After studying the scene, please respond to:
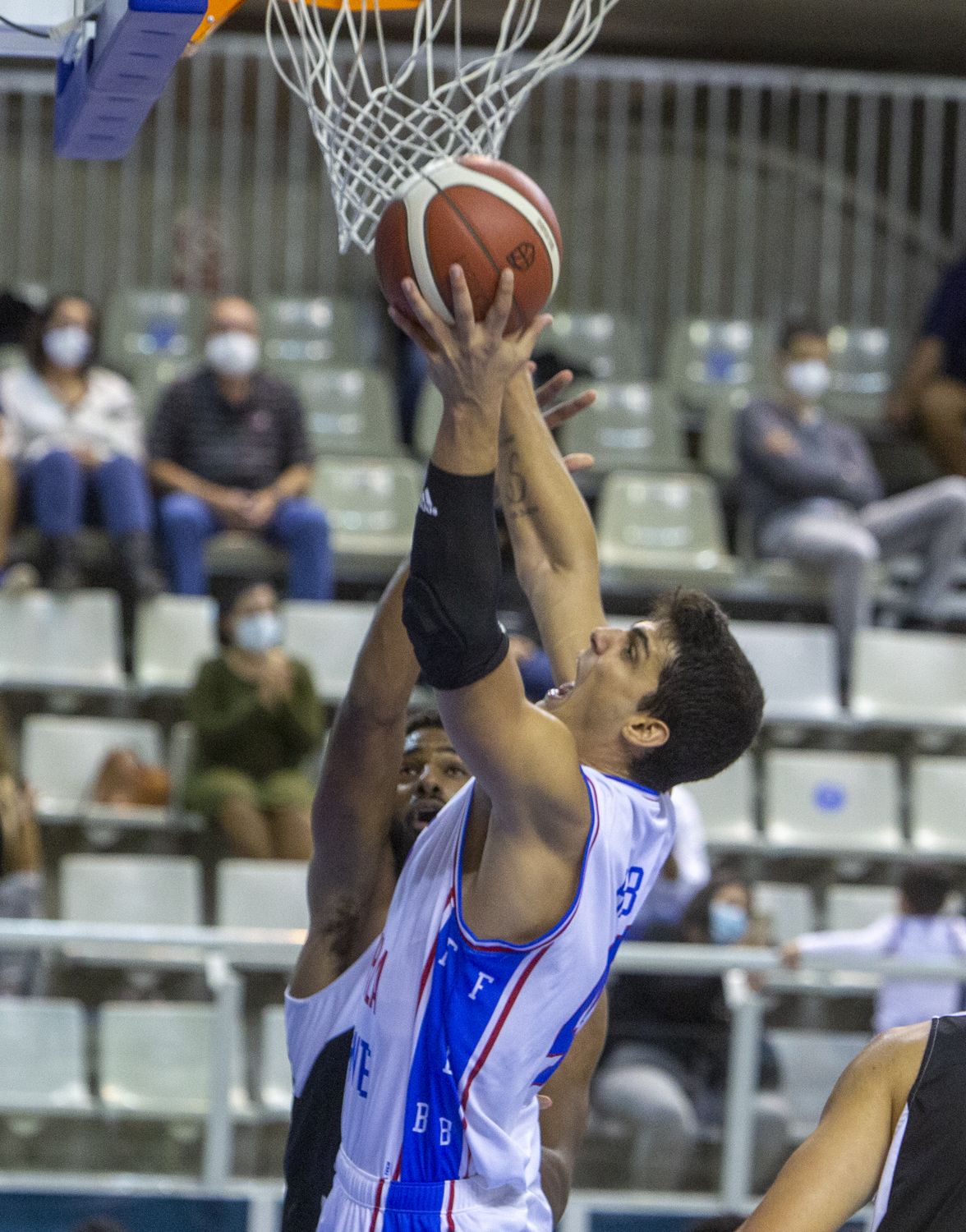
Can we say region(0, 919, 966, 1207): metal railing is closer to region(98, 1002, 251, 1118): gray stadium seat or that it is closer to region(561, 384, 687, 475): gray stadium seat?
region(98, 1002, 251, 1118): gray stadium seat

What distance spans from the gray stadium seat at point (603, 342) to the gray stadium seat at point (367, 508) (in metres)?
1.53

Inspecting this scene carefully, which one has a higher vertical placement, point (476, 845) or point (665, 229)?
point (665, 229)

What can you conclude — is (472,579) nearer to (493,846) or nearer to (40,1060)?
(493,846)

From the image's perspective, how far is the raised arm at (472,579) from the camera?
225cm

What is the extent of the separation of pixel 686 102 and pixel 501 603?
5.28 meters

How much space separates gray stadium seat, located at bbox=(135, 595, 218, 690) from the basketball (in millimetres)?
5138

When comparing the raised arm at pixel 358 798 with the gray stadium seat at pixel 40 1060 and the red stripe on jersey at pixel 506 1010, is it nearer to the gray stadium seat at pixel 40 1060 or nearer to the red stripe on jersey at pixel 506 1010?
the red stripe on jersey at pixel 506 1010

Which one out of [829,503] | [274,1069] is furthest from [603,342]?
[274,1069]

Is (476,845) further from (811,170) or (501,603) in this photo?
(811,170)

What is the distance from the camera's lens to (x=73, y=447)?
781 centimetres

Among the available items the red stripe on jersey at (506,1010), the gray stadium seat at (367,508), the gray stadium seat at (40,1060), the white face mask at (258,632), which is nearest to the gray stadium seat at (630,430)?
the gray stadium seat at (367,508)

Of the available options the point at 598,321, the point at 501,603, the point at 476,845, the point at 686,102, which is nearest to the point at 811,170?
the point at 686,102

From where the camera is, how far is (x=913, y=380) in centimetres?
922

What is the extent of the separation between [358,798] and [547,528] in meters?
0.54
